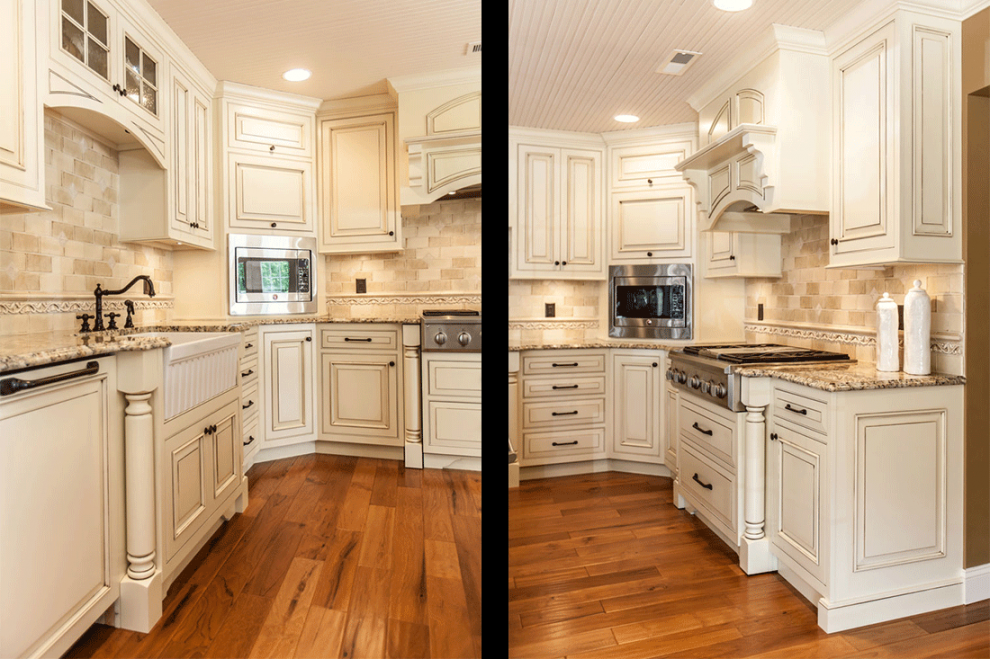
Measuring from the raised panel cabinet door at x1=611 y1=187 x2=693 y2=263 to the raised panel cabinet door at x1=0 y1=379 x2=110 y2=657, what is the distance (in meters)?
1.38

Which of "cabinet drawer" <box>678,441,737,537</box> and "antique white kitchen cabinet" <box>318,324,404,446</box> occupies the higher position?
"antique white kitchen cabinet" <box>318,324,404,446</box>

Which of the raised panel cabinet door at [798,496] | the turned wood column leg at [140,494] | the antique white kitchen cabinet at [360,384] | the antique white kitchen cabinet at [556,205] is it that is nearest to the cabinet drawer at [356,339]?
the antique white kitchen cabinet at [360,384]

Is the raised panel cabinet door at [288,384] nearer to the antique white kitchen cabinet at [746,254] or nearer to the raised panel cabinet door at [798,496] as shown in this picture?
the raised panel cabinet door at [798,496]

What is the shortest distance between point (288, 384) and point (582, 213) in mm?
1159

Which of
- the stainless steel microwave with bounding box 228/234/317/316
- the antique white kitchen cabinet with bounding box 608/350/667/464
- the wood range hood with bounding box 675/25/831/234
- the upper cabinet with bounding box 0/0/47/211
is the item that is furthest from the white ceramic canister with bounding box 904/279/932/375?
the upper cabinet with bounding box 0/0/47/211

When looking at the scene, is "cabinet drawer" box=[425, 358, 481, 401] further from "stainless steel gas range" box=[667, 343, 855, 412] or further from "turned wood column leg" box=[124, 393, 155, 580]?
"stainless steel gas range" box=[667, 343, 855, 412]

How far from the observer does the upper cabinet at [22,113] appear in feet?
1.68

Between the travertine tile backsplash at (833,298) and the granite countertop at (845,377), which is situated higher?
the travertine tile backsplash at (833,298)

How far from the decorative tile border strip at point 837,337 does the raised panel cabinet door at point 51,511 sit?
57.8 inches

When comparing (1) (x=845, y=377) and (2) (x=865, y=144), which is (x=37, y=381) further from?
(2) (x=865, y=144)

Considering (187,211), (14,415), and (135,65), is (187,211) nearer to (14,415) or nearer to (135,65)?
(135,65)

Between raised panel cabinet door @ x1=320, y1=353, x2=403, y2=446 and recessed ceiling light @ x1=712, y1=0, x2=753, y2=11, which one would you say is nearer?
raised panel cabinet door @ x1=320, y1=353, x2=403, y2=446

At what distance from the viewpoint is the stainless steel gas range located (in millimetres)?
1200

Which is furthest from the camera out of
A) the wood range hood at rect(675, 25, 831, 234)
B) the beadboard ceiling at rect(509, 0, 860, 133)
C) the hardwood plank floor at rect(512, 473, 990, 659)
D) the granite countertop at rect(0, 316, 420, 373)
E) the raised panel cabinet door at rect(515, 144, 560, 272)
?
the raised panel cabinet door at rect(515, 144, 560, 272)
